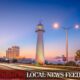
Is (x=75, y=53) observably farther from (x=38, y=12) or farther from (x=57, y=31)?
(x=38, y=12)

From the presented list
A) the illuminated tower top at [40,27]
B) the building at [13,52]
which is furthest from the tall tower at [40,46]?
the building at [13,52]

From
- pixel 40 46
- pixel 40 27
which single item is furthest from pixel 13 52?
pixel 40 27

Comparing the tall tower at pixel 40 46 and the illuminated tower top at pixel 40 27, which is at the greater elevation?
the illuminated tower top at pixel 40 27

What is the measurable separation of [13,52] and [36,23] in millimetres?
826

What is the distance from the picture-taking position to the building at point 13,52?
6184 mm

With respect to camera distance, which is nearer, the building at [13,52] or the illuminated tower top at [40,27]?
the building at [13,52]

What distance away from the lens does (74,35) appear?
6.43 m

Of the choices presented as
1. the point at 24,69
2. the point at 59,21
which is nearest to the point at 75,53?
the point at 59,21

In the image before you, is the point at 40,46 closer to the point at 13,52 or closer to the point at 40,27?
the point at 40,27

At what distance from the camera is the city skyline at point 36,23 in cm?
624

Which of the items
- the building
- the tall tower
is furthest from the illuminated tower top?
the building

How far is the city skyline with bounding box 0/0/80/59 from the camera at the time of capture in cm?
624

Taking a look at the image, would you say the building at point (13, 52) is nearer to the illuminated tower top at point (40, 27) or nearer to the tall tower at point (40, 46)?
the tall tower at point (40, 46)

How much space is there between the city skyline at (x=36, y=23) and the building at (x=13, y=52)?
8 cm
